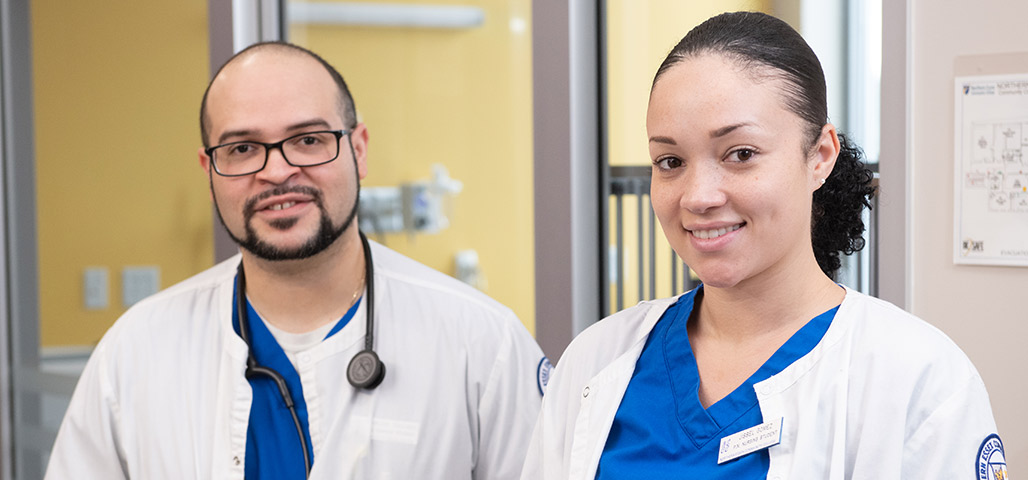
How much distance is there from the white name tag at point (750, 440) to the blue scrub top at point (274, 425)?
707mm

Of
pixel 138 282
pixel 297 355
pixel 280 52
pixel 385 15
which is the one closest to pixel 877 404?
pixel 297 355

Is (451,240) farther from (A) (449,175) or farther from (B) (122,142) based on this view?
(B) (122,142)

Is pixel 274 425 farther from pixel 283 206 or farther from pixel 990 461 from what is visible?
pixel 990 461

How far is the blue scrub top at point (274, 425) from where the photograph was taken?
1410 mm

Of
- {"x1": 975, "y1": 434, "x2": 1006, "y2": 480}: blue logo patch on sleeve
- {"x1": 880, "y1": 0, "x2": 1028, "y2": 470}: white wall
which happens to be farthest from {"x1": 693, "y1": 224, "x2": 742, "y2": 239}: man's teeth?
{"x1": 880, "y1": 0, "x2": 1028, "y2": 470}: white wall

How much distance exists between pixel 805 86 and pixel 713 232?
0.19m

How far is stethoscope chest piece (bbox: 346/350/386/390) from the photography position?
1.42 m

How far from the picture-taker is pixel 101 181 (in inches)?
101

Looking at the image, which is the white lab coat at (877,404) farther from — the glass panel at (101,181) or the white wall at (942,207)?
the glass panel at (101,181)

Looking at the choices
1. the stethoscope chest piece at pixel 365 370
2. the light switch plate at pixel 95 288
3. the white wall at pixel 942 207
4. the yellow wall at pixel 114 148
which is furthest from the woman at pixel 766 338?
the light switch plate at pixel 95 288

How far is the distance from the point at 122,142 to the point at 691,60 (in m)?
1.98

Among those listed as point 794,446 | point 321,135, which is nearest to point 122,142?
point 321,135

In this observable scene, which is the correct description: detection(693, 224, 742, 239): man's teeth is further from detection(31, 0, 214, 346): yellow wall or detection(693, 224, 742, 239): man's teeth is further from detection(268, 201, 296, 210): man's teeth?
detection(31, 0, 214, 346): yellow wall

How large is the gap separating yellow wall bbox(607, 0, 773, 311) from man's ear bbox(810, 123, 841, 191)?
0.71 meters
